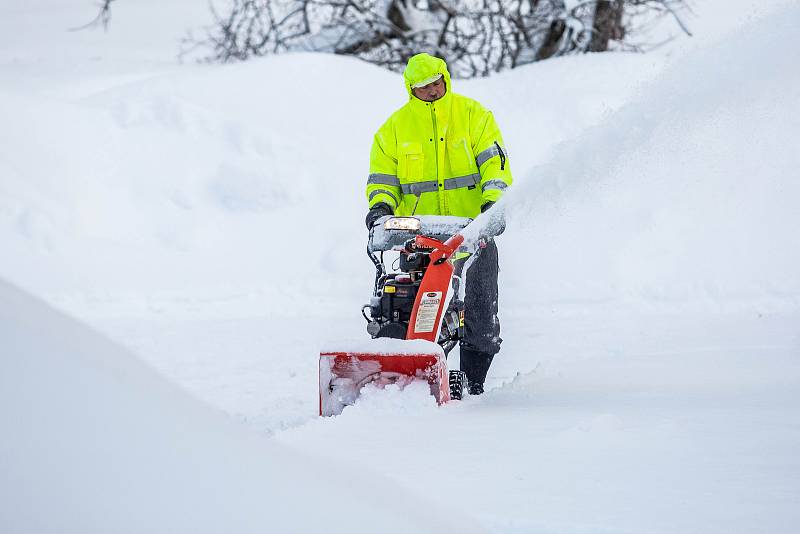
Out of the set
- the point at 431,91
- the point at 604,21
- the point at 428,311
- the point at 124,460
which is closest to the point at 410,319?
the point at 428,311

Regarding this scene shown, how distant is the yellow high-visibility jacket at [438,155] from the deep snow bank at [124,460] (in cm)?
319

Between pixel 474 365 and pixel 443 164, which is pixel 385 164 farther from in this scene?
pixel 474 365

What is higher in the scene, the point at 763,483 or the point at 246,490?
the point at 246,490

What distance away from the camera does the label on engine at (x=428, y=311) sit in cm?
428

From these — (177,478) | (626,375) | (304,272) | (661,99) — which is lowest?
(304,272)

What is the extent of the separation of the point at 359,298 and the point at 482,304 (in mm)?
3975

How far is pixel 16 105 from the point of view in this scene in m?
11.2

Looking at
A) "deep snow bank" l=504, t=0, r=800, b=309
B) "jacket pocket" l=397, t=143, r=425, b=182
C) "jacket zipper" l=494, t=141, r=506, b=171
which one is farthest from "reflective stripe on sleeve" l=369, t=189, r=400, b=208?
"deep snow bank" l=504, t=0, r=800, b=309

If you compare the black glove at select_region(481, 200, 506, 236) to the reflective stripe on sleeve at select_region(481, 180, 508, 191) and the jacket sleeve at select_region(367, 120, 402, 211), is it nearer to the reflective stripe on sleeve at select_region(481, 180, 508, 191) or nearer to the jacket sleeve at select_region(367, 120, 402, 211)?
the reflective stripe on sleeve at select_region(481, 180, 508, 191)

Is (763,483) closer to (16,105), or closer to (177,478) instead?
(177,478)

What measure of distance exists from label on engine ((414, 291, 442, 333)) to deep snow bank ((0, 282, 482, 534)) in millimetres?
2452

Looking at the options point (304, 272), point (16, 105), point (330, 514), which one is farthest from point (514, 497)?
point (16, 105)

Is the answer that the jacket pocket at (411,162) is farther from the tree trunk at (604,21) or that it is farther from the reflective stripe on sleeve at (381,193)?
the tree trunk at (604,21)

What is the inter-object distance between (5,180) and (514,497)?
8888mm
